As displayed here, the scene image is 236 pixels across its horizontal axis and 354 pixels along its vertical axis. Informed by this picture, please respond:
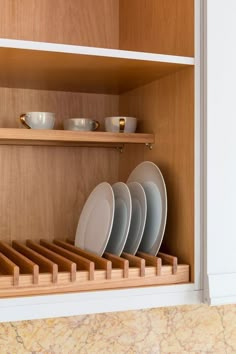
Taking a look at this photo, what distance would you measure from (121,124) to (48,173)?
0.98 ft

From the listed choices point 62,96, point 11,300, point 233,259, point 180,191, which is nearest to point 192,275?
point 233,259

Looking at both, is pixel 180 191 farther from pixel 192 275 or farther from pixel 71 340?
pixel 71 340

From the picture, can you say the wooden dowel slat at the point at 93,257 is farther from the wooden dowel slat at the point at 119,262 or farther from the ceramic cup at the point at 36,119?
the ceramic cup at the point at 36,119

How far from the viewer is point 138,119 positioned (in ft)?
5.29

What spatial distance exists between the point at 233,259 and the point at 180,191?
0.21 meters

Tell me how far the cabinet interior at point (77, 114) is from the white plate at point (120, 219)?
11 cm

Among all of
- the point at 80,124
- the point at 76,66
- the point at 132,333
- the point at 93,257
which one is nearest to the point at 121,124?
the point at 80,124

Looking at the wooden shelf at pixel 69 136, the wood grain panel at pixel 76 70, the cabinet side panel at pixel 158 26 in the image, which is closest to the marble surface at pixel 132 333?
the wooden shelf at pixel 69 136

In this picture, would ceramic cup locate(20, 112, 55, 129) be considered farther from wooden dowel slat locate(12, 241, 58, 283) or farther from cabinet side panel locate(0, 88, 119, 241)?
wooden dowel slat locate(12, 241, 58, 283)

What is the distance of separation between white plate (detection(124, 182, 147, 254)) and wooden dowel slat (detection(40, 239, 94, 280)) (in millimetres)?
156

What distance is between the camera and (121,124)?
1479 millimetres

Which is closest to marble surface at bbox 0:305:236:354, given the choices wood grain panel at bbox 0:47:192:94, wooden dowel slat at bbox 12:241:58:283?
wooden dowel slat at bbox 12:241:58:283

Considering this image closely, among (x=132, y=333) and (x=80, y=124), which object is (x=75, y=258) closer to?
(x=80, y=124)

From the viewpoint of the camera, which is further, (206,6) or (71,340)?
(71,340)
